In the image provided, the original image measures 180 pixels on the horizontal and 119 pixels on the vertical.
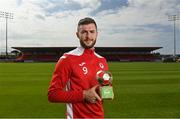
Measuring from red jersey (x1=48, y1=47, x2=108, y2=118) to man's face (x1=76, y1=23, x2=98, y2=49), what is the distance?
10cm

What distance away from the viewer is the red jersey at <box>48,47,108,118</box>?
375 centimetres

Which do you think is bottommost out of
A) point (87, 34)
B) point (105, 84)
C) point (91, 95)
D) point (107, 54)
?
point (91, 95)

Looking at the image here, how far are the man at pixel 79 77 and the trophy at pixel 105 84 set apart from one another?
147 mm

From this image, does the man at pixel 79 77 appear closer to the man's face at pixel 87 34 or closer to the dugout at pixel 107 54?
the man's face at pixel 87 34

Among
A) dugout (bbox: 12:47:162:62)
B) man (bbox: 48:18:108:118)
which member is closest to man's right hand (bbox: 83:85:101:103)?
man (bbox: 48:18:108:118)

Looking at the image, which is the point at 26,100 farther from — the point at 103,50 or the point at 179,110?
the point at 103,50

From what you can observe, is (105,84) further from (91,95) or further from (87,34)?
(87,34)

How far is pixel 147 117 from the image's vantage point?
445 inches

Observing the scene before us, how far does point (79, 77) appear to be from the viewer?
380 centimetres

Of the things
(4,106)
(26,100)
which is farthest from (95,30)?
(26,100)

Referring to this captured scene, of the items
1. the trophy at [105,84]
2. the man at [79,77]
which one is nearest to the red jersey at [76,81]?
the man at [79,77]

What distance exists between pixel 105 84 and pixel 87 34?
1.77 ft

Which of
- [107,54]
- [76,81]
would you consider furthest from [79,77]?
[107,54]

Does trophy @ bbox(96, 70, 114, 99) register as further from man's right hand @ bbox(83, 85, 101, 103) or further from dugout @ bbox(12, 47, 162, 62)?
dugout @ bbox(12, 47, 162, 62)
